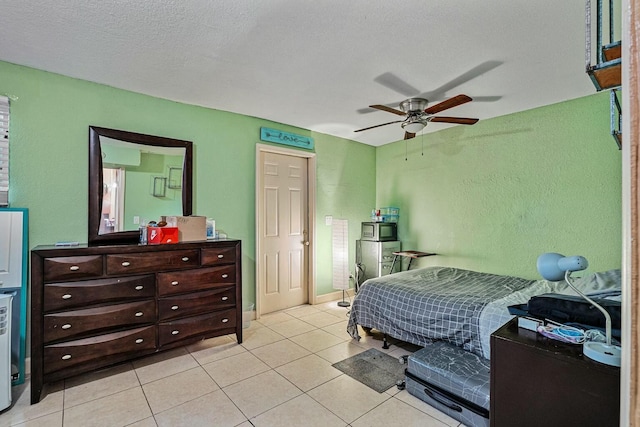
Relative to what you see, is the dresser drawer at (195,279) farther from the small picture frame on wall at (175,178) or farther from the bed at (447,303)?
the bed at (447,303)

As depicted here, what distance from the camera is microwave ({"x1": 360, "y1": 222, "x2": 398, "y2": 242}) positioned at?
455 cm

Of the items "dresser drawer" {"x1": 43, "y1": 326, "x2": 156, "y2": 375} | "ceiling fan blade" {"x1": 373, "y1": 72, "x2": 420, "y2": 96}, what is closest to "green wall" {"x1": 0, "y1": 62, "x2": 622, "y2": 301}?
"dresser drawer" {"x1": 43, "y1": 326, "x2": 156, "y2": 375}

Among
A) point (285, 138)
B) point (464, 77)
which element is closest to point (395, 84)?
point (464, 77)

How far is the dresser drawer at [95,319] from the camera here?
2.25m

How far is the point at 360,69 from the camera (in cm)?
257

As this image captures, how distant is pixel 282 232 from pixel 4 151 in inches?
109

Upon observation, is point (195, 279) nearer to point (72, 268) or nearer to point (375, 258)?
point (72, 268)

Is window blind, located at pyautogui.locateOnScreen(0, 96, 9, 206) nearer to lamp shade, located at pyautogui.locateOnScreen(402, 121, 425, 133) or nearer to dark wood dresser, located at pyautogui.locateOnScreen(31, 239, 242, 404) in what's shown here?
dark wood dresser, located at pyautogui.locateOnScreen(31, 239, 242, 404)

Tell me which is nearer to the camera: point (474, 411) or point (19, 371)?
point (474, 411)

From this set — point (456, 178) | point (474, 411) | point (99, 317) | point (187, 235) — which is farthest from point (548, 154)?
point (99, 317)

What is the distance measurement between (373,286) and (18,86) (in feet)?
11.5

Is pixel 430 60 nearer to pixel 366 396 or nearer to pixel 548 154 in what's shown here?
pixel 548 154

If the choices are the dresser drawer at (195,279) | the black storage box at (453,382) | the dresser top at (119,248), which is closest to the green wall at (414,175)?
the dresser top at (119,248)

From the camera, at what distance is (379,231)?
14.9ft
